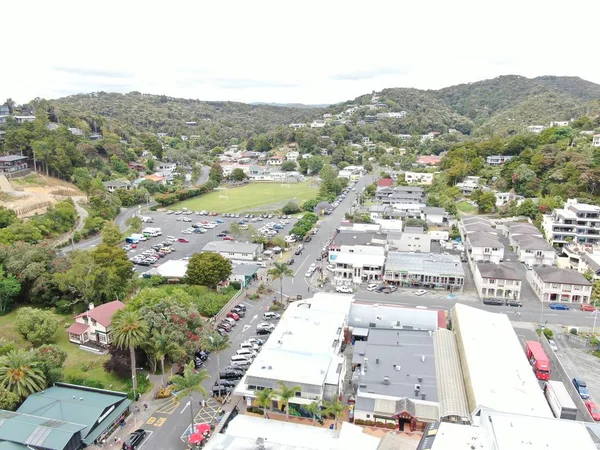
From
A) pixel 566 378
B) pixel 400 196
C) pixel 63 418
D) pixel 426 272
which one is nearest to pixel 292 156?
pixel 400 196

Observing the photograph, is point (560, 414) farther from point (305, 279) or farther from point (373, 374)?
point (305, 279)

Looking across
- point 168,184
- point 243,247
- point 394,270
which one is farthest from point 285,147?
point 394,270

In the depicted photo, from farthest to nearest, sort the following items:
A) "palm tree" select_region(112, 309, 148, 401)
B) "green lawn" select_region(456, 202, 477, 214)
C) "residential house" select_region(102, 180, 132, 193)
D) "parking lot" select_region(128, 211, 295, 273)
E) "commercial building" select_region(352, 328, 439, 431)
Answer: "residential house" select_region(102, 180, 132, 193), "green lawn" select_region(456, 202, 477, 214), "parking lot" select_region(128, 211, 295, 273), "palm tree" select_region(112, 309, 148, 401), "commercial building" select_region(352, 328, 439, 431)

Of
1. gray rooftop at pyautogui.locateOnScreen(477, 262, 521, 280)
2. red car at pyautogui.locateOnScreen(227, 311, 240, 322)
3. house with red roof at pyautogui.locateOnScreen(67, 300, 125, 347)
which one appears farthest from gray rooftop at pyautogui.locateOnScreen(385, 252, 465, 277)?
house with red roof at pyautogui.locateOnScreen(67, 300, 125, 347)

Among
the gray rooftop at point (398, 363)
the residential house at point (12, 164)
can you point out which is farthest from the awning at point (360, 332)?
the residential house at point (12, 164)

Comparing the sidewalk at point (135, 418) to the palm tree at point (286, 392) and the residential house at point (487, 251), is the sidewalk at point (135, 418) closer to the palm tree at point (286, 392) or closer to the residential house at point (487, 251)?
the palm tree at point (286, 392)

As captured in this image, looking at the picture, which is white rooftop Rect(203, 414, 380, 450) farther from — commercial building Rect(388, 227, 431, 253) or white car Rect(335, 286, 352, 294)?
commercial building Rect(388, 227, 431, 253)

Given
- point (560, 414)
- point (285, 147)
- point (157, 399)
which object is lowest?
point (157, 399)
